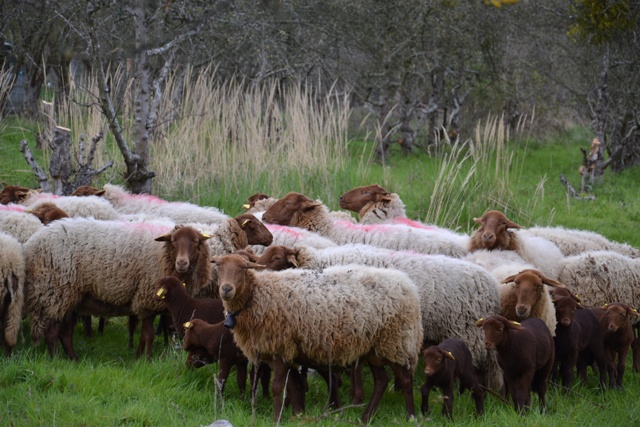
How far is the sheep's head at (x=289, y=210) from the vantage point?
336 inches

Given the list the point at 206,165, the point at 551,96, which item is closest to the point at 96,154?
the point at 206,165

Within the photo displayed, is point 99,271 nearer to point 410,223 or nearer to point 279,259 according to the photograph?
point 279,259

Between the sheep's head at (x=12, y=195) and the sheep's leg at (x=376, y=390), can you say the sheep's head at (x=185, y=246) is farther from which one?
the sheep's head at (x=12, y=195)

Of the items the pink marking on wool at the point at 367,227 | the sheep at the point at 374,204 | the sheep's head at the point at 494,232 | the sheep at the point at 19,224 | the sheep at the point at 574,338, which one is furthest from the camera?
the sheep at the point at 374,204

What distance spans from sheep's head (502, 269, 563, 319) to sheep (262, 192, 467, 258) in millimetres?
1375

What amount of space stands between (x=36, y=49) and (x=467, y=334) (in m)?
14.0

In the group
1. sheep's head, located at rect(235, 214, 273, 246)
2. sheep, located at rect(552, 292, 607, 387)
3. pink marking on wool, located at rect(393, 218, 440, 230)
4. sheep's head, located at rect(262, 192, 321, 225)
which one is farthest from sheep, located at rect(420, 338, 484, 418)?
sheep's head, located at rect(262, 192, 321, 225)

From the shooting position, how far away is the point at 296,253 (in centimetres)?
686

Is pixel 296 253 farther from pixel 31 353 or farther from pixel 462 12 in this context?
pixel 462 12

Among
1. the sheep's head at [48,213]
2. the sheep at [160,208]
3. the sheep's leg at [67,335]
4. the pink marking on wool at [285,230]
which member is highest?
the sheep's head at [48,213]

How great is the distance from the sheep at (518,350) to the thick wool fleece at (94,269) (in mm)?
2604

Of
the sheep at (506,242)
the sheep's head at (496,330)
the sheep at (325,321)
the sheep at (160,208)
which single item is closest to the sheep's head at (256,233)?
the sheep at (160,208)

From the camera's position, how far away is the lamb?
5961 mm

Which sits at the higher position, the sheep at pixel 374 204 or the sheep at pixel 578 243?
the sheep at pixel 374 204
